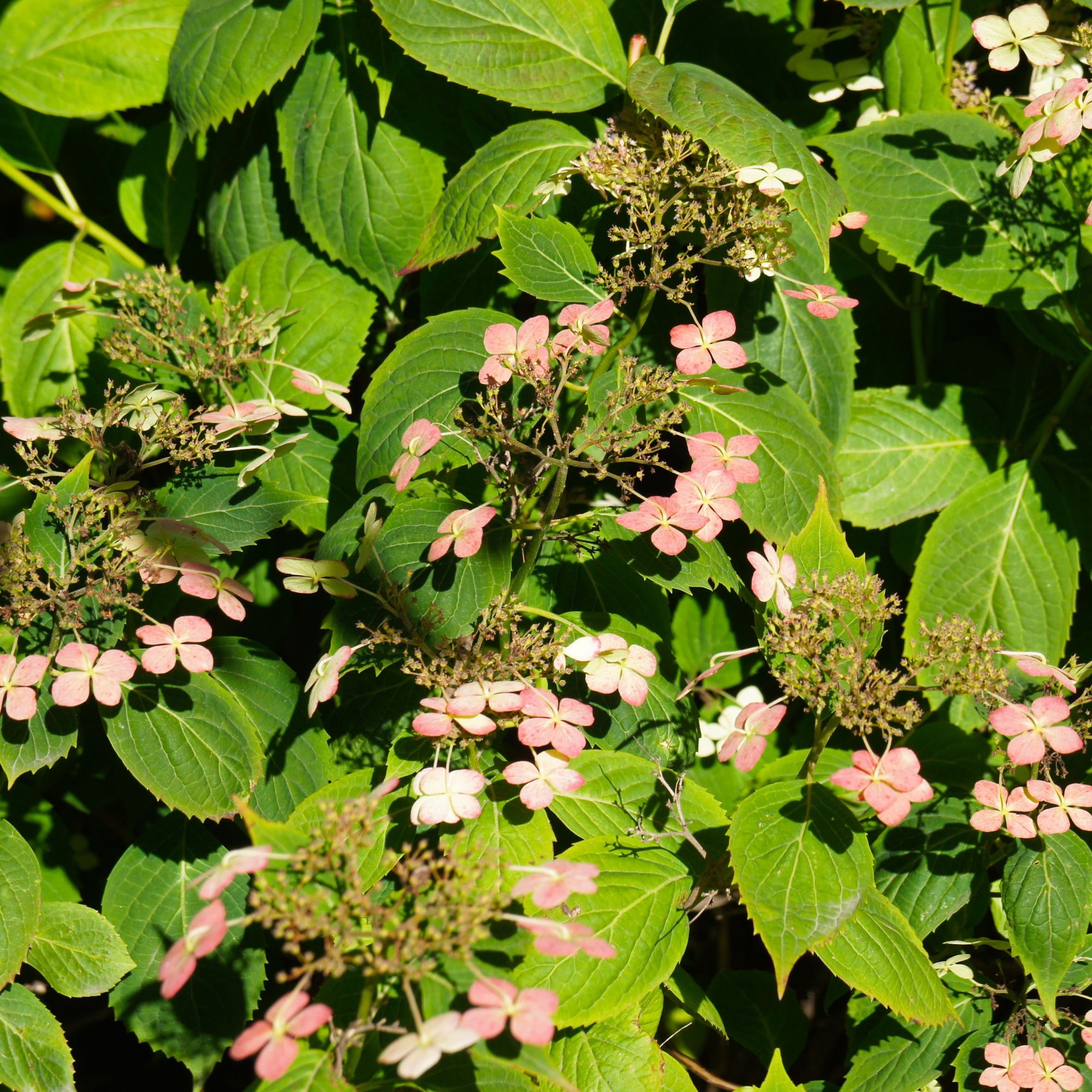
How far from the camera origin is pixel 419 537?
1.45 metres

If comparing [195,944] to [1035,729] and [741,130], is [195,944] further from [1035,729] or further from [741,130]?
[741,130]

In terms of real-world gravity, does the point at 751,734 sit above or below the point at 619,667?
below

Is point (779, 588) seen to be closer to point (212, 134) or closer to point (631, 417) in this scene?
point (631, 417)

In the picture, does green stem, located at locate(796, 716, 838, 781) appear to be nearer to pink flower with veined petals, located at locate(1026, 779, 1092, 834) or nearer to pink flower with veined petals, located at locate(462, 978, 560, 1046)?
pink flower with veined petals, located at locate(1026, 779, 1092, 834)

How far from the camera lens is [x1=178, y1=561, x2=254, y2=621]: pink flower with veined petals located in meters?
1.45

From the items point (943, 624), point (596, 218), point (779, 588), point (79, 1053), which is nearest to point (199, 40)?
point (596, 218)

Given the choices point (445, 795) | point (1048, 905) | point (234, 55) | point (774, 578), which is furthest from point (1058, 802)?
point (234, 55)

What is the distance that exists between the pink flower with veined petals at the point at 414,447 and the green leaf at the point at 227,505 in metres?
0.30

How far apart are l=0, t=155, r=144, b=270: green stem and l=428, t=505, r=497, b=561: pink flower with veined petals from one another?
133 centimetres

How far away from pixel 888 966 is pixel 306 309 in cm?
153

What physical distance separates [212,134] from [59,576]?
1.18 meters

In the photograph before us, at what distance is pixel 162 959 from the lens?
65.1 inches

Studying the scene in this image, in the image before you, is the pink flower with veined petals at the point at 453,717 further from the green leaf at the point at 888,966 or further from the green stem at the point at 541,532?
the green leaf at the point at 888,966

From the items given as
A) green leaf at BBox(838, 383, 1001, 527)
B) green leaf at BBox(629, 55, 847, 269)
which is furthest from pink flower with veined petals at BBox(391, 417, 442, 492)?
green leaf at BBox(838, 383, 1001, 527)
